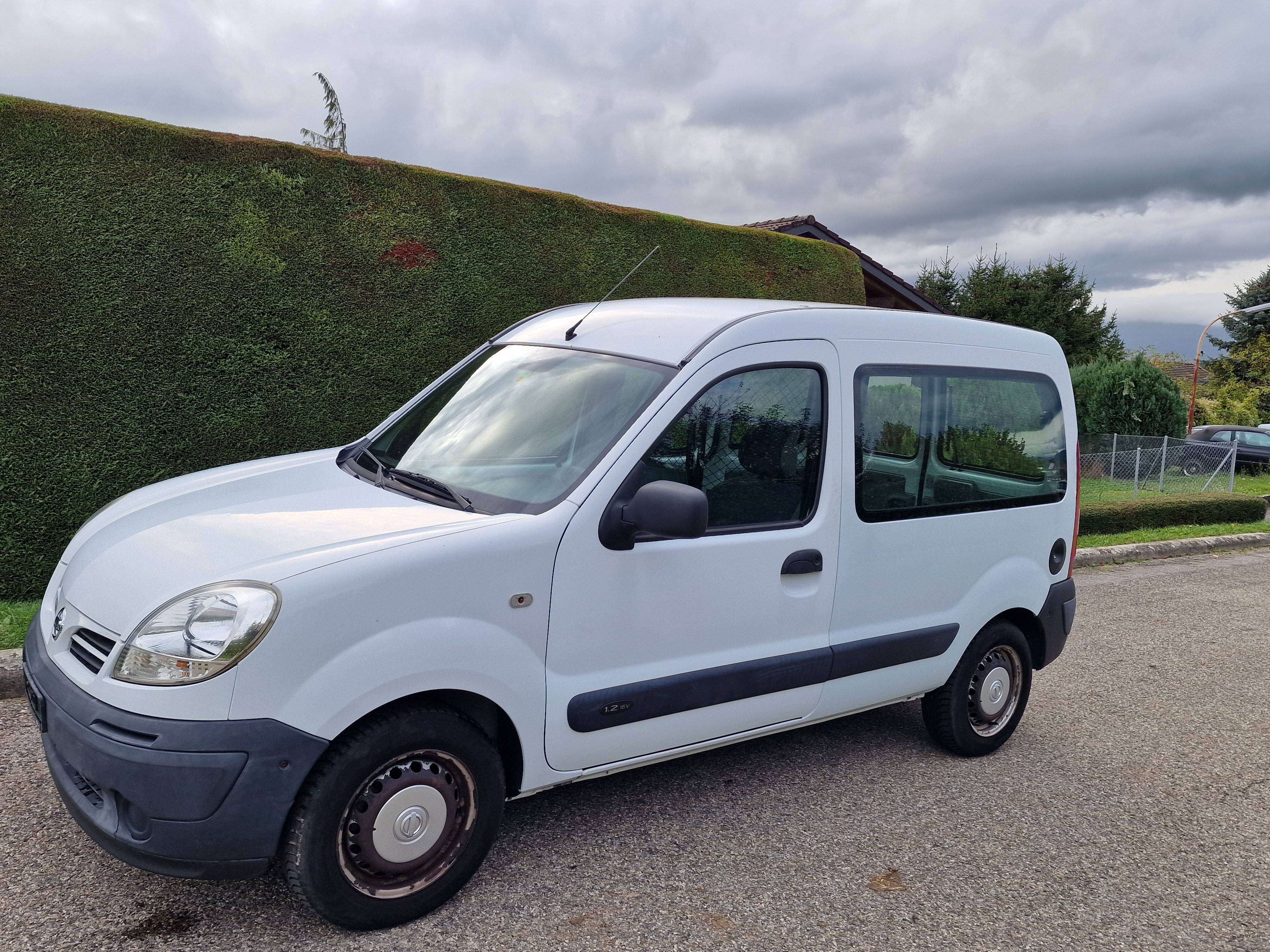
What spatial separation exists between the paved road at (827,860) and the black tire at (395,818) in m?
0.12

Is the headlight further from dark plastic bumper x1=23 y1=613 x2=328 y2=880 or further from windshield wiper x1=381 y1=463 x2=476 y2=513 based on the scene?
windshield wiper x1=381 y1=463 x2=476 y2=513

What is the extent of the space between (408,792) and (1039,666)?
3306 millimetres

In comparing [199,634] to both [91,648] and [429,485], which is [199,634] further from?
[429,485]

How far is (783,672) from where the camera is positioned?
346 centimetres

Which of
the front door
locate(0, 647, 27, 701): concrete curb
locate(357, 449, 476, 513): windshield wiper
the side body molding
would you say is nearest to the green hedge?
the side body molding

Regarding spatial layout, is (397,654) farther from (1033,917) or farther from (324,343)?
(324,343)

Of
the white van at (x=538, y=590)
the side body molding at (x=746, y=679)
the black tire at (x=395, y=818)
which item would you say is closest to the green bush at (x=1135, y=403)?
the white van at (x=538, y=590)

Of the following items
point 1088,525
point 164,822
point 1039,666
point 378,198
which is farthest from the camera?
point 1088,525

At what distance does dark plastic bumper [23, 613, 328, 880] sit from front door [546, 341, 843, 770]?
0.82 meters

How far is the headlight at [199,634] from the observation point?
239cm

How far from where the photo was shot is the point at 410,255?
8.23 m

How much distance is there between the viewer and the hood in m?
2.55

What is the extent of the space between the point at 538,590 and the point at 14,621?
4.02m

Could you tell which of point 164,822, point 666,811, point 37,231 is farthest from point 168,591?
point 37,231
